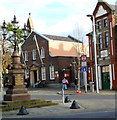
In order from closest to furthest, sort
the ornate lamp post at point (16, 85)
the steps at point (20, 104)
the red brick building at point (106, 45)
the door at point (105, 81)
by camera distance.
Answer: the steps at point (20, 104) < the ornate lamp post at point (16, 85) < the red brick building at point (106, 45) < the door at point (105, 81)

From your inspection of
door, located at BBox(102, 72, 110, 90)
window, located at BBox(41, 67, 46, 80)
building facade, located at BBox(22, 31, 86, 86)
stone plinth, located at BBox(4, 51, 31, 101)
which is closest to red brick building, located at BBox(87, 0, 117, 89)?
door, located at BBox(102, 72, 110, 90)

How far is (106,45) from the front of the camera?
34.8 m

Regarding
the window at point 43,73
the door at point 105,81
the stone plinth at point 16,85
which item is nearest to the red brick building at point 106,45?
the door at point 105,81

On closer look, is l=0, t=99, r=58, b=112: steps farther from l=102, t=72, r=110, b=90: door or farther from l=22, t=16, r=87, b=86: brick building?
l=22, t=16, r=87, b=86: brick building

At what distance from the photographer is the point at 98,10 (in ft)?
120

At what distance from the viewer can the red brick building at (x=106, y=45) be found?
33.2 metres

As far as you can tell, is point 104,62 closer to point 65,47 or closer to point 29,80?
point 65,47

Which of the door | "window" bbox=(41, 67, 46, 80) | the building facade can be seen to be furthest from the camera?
"window" bbox=(41, 67, 46, 80)

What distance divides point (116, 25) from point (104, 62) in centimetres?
512

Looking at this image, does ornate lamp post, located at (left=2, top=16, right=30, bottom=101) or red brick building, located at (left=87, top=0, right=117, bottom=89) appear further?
red brick building, located at (left=87, top=0, right=117, bottom=89)

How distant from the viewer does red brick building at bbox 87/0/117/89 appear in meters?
33.2

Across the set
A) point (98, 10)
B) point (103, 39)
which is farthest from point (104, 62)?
point (98, 10)

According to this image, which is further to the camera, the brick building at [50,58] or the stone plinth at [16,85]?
the brick building at [50,58]

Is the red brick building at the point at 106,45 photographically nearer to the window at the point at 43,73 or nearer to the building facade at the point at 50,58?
the building facade at the point at 50,58
